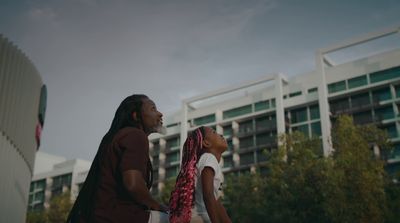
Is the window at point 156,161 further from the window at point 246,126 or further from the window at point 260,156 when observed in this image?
the window at point 260,156

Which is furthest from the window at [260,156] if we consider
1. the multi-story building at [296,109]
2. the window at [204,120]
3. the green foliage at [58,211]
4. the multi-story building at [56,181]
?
the multi-story building at [56,181]

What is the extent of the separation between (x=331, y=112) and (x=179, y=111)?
2297 centimetres

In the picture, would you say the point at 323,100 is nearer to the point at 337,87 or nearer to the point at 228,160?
the point at 337,87

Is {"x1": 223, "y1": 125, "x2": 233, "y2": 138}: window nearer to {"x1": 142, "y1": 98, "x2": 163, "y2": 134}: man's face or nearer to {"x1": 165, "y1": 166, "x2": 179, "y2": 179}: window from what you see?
{"x1": 165, "y1": 166, "x2": 179, "y2": 179}: window

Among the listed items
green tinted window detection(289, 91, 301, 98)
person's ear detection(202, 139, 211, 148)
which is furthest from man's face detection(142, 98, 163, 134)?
green tinted window detection(289, 91, 301, 98)

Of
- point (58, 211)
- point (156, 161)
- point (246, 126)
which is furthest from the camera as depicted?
point (156, 161)

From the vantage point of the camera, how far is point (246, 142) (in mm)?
51188

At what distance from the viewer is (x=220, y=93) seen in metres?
50.5

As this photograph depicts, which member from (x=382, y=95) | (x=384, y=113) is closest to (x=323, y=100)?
(x=382, y=95)

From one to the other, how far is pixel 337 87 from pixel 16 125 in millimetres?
31981

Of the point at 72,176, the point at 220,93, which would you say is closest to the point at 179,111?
the point at 220,93

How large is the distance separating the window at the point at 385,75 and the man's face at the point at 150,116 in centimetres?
4201

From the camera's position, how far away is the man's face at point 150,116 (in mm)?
2998

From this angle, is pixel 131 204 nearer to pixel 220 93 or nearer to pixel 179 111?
pixel 220 93
